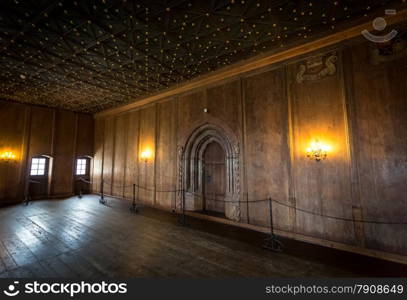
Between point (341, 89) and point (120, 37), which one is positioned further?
point (120, 37)

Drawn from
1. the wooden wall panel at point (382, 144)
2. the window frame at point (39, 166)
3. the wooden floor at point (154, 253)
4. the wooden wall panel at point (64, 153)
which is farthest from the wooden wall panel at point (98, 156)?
the wooden wall panel at point (382, 144)

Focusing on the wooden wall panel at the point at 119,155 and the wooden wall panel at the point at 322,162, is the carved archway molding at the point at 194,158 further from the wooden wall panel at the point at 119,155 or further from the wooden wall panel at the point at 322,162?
the wooden wall panel at the point at 119,155

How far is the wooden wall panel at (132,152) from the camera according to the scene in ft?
28.1

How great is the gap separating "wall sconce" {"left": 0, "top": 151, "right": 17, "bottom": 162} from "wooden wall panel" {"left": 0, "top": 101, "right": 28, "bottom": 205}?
13 cm

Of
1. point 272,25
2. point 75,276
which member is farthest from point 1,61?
point 272,25

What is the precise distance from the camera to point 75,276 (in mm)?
2961

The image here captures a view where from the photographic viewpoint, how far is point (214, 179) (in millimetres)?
6574

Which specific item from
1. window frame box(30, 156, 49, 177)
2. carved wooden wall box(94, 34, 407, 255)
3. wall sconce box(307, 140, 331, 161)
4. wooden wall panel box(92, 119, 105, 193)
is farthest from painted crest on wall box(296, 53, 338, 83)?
window frame box(30, 156, 49, 177)

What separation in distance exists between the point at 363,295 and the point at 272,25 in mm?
4737

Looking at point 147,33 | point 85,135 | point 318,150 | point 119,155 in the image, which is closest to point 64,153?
point 85,135

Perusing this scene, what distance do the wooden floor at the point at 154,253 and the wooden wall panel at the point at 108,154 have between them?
4043mm

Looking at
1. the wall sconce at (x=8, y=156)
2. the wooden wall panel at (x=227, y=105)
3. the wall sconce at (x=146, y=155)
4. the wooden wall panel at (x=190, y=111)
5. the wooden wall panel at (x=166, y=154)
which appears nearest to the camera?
the wooden wall panel at (x=227, y=105)

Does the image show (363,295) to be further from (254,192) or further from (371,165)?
(254,192)

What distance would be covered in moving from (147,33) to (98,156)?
27.1 feet
